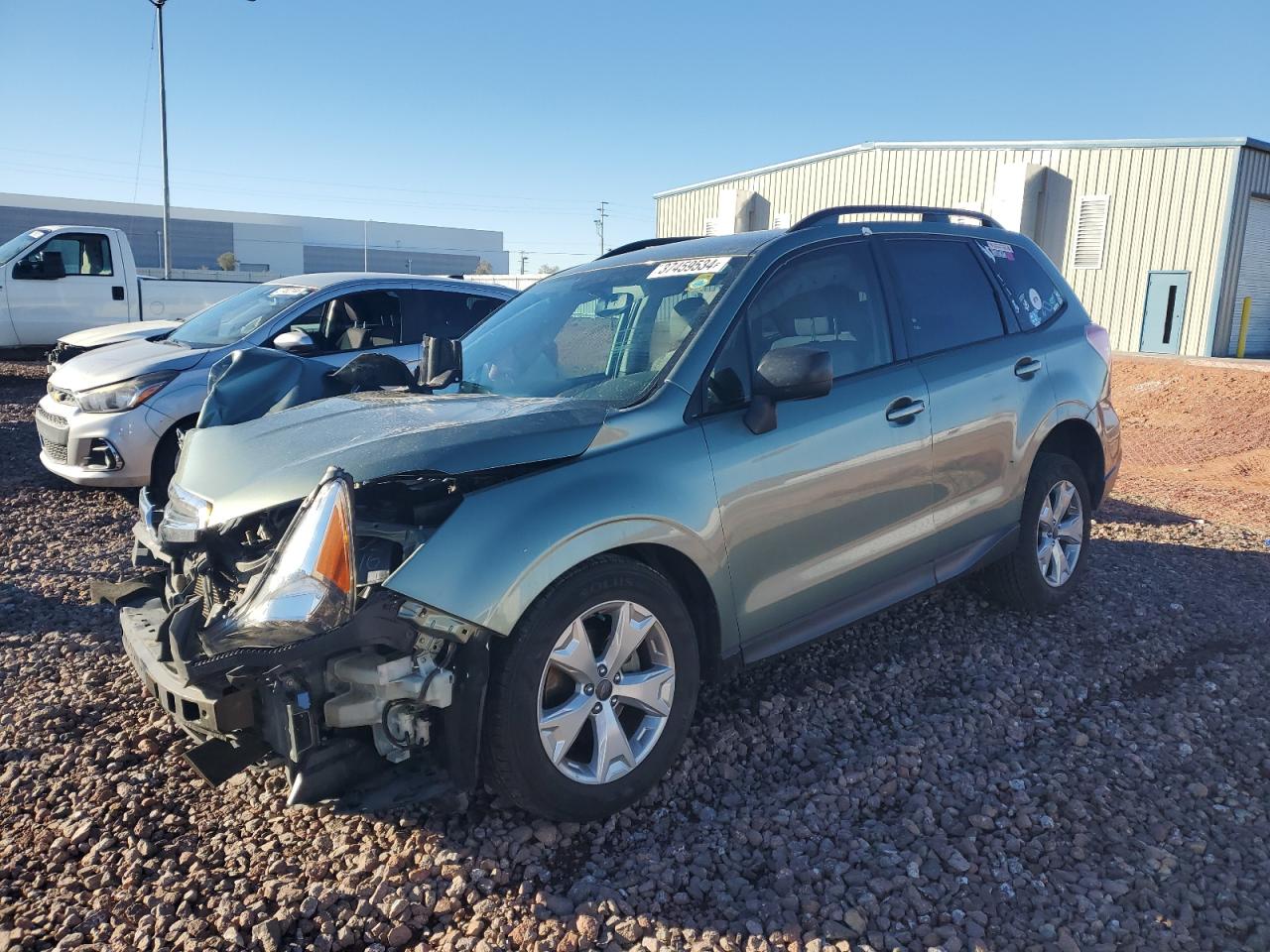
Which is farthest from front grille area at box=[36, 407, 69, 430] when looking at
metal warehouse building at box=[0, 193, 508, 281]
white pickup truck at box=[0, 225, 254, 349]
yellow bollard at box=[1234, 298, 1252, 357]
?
metal warehouse building at box=[0, 193, 508, 281]

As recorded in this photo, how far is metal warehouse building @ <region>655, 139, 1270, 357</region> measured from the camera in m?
21.7

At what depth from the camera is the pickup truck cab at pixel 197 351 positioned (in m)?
6.89

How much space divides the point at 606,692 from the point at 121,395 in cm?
552

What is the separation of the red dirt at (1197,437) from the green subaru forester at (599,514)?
479cm

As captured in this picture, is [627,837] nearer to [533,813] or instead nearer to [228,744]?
[533,813]

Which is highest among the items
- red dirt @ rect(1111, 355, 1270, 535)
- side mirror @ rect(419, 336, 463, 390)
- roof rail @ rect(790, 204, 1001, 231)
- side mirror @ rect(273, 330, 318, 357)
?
roof rail @ rect(790, 204, 1001, 231)

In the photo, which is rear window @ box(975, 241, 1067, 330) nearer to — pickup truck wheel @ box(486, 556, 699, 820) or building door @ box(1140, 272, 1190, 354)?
pickup truck wheel @ box(486, 556, 699, 820)

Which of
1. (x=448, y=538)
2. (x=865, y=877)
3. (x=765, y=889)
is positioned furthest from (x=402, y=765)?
(x=865, y=877)

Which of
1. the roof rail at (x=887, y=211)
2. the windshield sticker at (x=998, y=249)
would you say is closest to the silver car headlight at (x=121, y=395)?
the roof rail at (x=887, y=211)

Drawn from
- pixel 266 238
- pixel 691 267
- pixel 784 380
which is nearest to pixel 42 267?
pixel 691 267

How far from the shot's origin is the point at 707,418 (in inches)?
132

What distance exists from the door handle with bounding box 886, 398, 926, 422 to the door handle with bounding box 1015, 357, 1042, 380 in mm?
834

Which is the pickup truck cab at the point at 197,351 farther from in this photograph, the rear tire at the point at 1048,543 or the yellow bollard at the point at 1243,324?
the yellow bollard at the point at 1243,324

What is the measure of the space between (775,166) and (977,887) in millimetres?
29172
